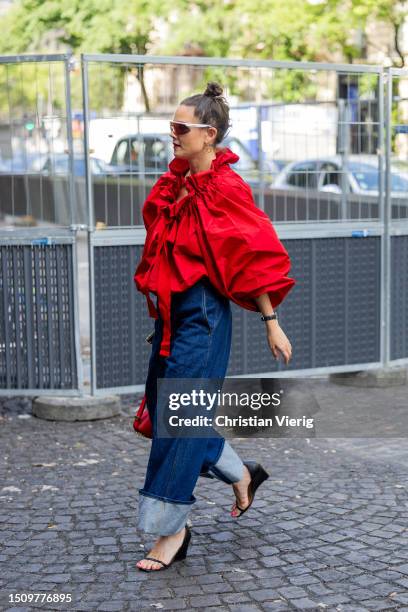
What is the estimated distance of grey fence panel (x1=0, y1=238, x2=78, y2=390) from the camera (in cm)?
698

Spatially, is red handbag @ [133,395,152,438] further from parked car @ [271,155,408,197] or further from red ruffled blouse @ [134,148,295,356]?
parked car @ [271,155,408,197]

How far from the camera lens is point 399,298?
8.06 m

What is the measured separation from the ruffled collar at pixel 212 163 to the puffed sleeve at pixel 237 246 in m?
0.07

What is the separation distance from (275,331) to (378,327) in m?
3.64

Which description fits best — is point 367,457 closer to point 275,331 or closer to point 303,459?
point 303,459

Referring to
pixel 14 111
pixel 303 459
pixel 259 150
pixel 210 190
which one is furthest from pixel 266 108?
pixel 210 190

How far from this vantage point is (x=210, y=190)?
14.3 feet

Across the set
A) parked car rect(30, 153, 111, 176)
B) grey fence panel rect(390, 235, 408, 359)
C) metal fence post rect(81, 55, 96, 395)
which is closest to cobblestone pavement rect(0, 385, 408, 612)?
metal fence post rect(81, 55, 96, 395)

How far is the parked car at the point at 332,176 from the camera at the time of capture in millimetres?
7527

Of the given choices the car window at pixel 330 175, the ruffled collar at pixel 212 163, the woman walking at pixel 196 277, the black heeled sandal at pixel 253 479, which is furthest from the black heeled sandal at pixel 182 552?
Result: the car window at pixel 330 175

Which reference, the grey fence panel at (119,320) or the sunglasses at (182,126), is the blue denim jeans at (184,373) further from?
the grey fence panel at (119,320)

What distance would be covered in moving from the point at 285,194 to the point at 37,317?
1.93 meters

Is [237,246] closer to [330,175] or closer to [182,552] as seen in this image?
[182,552]

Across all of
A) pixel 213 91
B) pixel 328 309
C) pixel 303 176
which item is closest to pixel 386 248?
pixel 328 309
